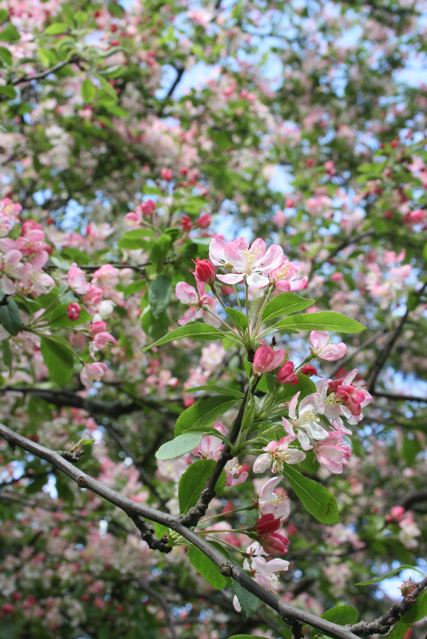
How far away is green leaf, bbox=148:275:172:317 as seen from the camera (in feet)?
6.27

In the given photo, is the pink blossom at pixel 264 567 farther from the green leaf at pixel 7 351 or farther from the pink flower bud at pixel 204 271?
the green leaf at pixel 7 351

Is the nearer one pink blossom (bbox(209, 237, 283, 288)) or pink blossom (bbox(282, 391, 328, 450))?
pink blossom (bbox(282, 391, 328, 450))

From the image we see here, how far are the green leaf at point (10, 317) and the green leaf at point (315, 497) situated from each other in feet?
2.75

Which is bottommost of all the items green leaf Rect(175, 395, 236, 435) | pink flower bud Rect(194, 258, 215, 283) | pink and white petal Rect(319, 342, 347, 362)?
green leaf Rect(175, 395, 236, 435)

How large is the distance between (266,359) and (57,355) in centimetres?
92

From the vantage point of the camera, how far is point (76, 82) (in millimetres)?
4016

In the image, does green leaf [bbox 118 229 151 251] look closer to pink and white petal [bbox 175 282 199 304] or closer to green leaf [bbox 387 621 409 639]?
pink and white petal [bbox 175 282 199 304]

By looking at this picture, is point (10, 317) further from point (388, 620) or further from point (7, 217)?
point (388, 620)

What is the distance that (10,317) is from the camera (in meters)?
1.61

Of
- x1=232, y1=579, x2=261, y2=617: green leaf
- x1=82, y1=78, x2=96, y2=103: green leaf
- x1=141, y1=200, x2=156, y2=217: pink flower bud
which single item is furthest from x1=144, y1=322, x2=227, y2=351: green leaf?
x1=82, y1=78, x2=96, y2=103: green leaf

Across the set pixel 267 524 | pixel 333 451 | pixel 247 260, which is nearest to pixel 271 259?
pixel 247 260

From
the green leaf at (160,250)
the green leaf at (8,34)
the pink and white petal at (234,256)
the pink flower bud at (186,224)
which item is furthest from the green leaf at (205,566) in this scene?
the green leaf at (8,34)

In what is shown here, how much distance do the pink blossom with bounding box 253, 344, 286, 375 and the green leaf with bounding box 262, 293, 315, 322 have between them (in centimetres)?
12

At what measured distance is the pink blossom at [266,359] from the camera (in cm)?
104
